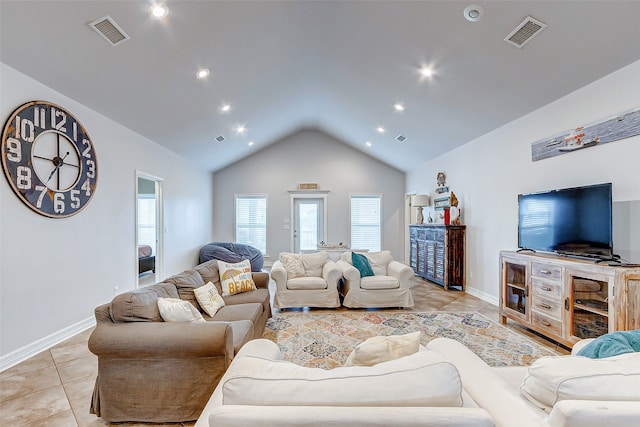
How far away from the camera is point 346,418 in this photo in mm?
845

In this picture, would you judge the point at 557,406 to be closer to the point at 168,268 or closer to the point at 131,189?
the point at 131,189

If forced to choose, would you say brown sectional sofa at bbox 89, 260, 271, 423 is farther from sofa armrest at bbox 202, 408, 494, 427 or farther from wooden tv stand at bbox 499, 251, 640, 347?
wooden tv stand at bbox 499, 251, 640, 347

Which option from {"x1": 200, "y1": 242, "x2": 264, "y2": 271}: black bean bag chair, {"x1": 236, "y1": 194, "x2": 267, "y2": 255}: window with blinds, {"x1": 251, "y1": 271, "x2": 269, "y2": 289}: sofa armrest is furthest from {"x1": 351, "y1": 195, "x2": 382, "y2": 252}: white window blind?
{"x1": 251, "y1": 271, "x2": 269, "y2": 289}: sofa armrest

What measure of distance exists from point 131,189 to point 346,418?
15.5 ft

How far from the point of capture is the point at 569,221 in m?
3.09

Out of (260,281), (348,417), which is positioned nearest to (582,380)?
(348,417)

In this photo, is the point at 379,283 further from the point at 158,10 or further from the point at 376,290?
the point at 158,10

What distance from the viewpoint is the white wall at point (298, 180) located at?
825 centimetres

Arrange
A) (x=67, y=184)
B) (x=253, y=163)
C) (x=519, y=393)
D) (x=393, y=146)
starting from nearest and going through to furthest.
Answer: (x=519, y=393), (x=67, y=184), (x=393, y=146), (x=253, y=163)

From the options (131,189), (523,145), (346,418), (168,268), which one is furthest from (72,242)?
(523,145)

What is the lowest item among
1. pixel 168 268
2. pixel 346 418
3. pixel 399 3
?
pixel 168 268

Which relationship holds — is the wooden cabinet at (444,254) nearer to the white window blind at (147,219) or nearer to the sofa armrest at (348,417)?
the sofa armrest at (348,417)

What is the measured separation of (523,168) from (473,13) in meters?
2.21

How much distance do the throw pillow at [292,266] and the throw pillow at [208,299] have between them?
1.60 m
